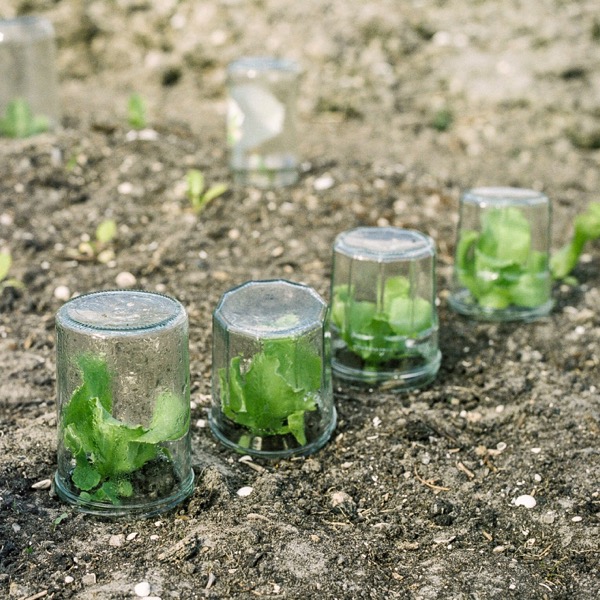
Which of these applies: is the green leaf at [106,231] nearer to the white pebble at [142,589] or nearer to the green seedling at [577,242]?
the green seedling at [577,242]

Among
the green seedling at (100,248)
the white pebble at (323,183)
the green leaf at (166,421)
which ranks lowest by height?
the green seedling at (100,248)

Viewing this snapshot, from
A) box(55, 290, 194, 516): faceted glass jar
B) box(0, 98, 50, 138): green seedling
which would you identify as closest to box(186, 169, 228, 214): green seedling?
box(0, 98, 50, 138): green seedling

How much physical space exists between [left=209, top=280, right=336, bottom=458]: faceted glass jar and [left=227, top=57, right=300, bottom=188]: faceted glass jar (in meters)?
1.42

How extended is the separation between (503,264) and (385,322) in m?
0.53

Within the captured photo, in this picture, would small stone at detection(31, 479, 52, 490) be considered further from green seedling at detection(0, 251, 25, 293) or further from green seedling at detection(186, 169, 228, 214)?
green seedling at detection(186, 169, 228, 214)

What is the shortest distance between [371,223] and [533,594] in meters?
1.84

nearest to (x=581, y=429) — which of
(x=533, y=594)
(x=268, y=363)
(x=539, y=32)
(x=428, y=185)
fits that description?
(x=533, y=594)

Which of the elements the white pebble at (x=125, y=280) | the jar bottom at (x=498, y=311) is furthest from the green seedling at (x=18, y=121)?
the jar bottom at (x=498, y=311)

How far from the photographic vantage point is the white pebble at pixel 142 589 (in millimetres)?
1812

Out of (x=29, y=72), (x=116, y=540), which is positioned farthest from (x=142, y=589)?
(x=29, y=72)

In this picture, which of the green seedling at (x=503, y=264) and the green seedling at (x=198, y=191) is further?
the green seedling at (x=198, y=191)

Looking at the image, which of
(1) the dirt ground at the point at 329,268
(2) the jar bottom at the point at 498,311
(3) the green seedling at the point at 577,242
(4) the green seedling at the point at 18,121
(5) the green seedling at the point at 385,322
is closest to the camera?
(1) the dirt ground at the point at 329,268

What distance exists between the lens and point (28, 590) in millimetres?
1823

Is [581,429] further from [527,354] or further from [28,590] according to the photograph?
[28,590]
